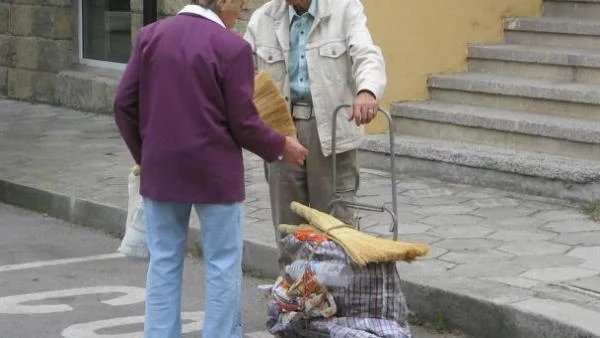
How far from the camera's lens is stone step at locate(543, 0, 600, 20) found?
972 centimetres

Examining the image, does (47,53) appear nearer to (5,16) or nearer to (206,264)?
(5,16)

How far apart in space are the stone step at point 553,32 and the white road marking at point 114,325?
15.3 ft

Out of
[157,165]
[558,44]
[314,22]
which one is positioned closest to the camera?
[157,165]

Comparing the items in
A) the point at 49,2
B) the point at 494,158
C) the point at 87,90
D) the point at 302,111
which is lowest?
the point at 87,90

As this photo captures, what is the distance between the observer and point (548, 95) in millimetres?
8844

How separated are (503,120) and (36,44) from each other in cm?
646

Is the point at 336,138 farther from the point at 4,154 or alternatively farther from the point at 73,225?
the point at 4,154

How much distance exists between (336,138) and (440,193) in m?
3.02

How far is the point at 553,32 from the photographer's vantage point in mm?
9617

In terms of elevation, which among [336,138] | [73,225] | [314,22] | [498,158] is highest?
[314,22]

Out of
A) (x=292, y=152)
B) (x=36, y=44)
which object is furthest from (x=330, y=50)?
(x=36, y=44)

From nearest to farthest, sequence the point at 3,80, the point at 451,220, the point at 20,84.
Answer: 1. the point at 451,220
2. the point at 20,84
3. the point at 3,80

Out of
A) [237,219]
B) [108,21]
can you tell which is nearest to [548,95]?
[237,219]

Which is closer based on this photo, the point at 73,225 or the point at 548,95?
the point at 73,225
